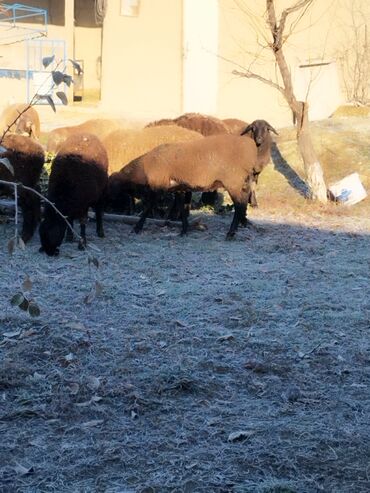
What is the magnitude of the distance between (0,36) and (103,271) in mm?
17983

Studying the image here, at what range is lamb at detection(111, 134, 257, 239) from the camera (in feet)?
30.8

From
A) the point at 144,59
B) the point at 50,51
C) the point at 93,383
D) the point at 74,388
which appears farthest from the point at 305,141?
the point at 50,51

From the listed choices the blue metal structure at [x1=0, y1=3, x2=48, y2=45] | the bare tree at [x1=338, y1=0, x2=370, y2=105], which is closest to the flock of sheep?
the bare tree at [x1=338, y1=0, x2=370, y2=105]

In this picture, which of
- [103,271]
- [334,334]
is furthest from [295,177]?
[334,334]

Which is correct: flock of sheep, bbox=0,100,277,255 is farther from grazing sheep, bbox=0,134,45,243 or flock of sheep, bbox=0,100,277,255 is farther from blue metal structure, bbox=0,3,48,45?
blue metal structure, bbox=0,3,48,45

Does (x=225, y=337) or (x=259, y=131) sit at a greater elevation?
(x=259, y=131)

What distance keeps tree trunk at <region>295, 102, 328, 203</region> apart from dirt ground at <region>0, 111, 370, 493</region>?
3327mm

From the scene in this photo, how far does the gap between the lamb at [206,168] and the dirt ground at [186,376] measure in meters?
1.40

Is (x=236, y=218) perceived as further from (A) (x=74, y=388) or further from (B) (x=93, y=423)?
(B) (x=93, y=423)

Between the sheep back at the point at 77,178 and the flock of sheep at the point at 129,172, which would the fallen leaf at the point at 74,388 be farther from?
the sheep back at the point at 77,178

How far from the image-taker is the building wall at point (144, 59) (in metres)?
21.5

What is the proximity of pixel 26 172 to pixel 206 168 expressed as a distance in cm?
212

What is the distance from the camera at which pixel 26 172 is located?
29.4ft

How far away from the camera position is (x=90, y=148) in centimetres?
895
